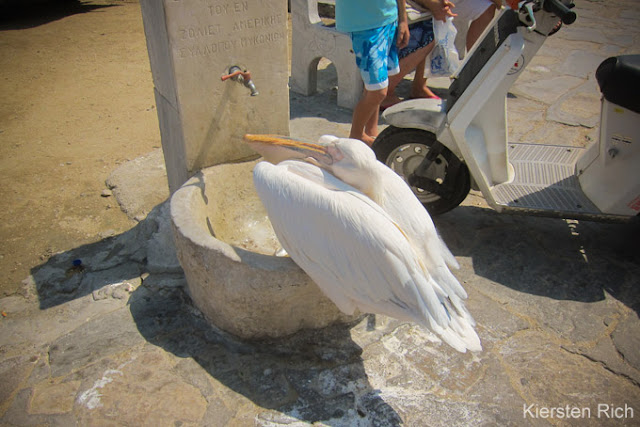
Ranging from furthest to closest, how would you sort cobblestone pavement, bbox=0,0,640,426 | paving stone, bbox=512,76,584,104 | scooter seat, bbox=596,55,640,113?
paving stone, bbox=512,76,584,104, scooter seat, bbox=596,55,640,113, cobblestone pavement, bbox=0,0,640,426

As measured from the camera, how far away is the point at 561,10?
8.22ft

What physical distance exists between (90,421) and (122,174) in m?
2.24

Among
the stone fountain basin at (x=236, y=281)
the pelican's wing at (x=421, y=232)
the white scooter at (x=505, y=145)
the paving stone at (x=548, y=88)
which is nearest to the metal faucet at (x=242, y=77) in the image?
the stone fountain basin at (x=236, y=281)

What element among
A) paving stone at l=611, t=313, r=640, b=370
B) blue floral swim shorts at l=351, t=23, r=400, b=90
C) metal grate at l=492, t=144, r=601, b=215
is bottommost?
paving stone at l=611, t=313, r=640, b=370

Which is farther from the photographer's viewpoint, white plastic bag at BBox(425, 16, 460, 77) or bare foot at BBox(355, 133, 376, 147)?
white plastic bag at BBox(425, 16, 460, 77)

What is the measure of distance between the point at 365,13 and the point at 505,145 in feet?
4.25

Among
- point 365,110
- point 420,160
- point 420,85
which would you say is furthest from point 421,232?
point 420,85

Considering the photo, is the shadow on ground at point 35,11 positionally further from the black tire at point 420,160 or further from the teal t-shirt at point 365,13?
the black tire at point 420,160

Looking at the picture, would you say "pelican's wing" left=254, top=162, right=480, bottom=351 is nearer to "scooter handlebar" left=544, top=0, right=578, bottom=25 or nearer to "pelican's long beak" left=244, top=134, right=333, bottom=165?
"pelican's long beak" left=244, top=134, right=333, bottom=165

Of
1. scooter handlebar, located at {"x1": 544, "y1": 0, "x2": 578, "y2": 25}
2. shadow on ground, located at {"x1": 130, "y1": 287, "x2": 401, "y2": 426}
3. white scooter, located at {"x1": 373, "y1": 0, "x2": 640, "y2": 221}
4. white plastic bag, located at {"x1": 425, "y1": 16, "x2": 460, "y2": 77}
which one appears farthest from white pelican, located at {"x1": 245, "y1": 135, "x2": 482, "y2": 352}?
white plastic bag, located at {"x1": 425, "y1": 16, "x2": 460, "y2": 77}

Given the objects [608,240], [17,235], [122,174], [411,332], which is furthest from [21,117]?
[608,240]

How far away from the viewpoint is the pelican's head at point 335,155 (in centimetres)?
221

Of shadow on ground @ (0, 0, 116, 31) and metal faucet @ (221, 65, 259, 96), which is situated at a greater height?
metal faucet @ (221, 65, 259, 96)

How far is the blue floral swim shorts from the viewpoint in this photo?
3.33 meters
